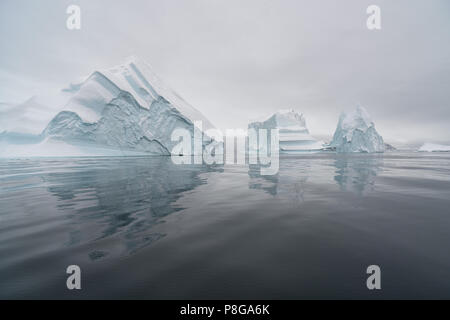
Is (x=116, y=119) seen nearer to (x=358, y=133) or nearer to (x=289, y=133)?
(x=289, y=133)

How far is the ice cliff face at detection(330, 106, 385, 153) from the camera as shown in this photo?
234 ft

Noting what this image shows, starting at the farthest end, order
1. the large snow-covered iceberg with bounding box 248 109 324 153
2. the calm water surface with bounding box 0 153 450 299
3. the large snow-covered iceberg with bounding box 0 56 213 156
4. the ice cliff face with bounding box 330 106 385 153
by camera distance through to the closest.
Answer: the large snow-covered iceberg with bounding box 248 109 324 153 → the ice cliff face with bounding box 330 106 385 153 → the large snow-covered iceberg with bounding box 0 56 213 156 → the calm water surface with bounding box 0 153 450 299

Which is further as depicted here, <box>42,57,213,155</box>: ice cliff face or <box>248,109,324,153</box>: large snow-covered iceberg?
<box>248,109,324,153</box>: large snow-covered iceberg

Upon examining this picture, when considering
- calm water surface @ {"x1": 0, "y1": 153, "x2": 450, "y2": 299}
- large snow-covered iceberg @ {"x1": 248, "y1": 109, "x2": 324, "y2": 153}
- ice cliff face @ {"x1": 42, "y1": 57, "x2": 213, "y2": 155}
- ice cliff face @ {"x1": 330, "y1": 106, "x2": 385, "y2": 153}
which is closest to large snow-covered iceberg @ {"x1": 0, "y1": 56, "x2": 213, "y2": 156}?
ice cliff face @ {"x1": 42, "y1": 57, "x2": 213, "y2": 155}

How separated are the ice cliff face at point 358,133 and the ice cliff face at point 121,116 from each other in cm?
6426

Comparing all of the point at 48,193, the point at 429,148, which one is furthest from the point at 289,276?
the point at 429,148

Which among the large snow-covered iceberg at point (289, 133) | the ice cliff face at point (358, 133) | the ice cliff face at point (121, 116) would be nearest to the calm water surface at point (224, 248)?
the ice cliff face at point (121, 116)

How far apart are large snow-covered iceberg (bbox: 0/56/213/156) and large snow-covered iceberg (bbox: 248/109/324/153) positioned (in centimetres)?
4684

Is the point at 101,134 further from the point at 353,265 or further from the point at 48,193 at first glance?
the point at 353,265

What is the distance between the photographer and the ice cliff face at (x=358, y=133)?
71.2 m

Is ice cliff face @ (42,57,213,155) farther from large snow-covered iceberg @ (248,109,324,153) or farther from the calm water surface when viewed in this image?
large snow-covered iceberg @ (248,109,324,153)

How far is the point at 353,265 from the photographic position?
2934mm

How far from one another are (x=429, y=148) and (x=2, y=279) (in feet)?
678

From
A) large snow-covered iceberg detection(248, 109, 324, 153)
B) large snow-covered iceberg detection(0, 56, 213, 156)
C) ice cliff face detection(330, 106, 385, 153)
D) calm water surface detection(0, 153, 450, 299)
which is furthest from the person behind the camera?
large snow-covered iceberg detection(248, 109, 324, 153)
